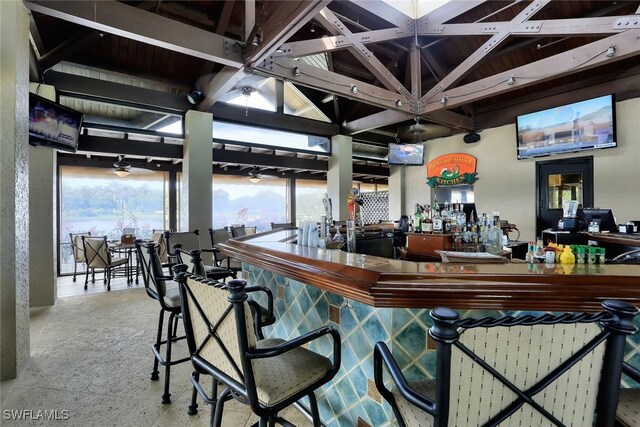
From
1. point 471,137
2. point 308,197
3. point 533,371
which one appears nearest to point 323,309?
point 533,371

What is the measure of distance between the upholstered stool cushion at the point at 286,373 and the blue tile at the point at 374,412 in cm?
31

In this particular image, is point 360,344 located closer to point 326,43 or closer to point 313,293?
point 313,293

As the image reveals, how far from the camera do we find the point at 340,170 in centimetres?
698

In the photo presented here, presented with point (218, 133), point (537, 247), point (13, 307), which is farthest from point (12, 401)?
point (218, 133)

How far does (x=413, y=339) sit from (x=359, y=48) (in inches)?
150

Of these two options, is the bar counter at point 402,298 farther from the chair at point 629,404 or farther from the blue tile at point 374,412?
the chair at point 629,404

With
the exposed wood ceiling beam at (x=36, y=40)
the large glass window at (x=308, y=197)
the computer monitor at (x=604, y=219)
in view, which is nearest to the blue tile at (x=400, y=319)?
the computer monitor at (x=604, y=219)

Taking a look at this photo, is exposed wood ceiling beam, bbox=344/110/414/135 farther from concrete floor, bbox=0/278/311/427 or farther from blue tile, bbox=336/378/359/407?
concrete floor, bbox=0/278/311/427

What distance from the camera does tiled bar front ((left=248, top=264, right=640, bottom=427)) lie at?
124cm

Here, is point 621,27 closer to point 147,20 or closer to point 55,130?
point 147,20

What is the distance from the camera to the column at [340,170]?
22.8 feet

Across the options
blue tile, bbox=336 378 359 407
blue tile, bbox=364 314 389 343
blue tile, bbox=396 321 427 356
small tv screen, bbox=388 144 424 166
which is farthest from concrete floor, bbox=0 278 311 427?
small tv screen, bbox=388 144 424 166

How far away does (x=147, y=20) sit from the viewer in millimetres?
3123

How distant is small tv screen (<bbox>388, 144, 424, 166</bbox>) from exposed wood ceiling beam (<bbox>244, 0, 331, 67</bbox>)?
4.59 metres
